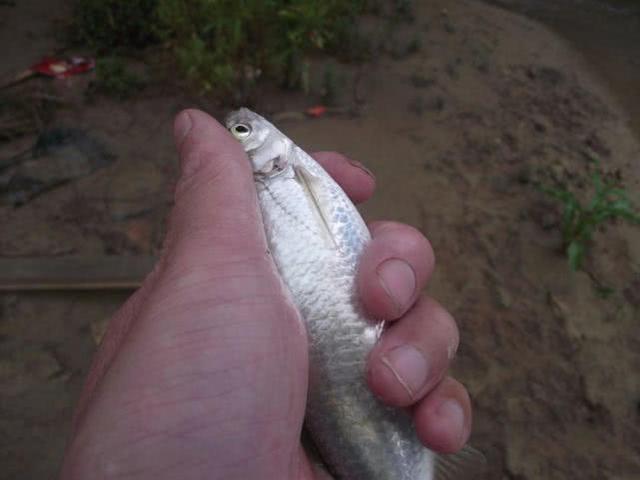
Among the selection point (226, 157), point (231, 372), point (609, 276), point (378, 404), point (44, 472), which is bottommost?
point (44, 472)

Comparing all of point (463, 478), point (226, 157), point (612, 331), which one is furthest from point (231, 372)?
point (612, 331)

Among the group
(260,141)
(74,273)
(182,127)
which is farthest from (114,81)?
(260,141)

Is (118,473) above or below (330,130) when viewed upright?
above

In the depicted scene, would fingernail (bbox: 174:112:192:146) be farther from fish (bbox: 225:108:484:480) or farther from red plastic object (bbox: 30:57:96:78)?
red plastic object (bbox: 30:57:96:78)

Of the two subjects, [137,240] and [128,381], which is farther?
[137,240]

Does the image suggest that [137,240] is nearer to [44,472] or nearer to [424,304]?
[44,472]

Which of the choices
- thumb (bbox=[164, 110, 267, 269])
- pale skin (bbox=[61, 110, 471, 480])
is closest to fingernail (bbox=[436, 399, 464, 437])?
pale skin (bbox=[61, 110, 471, 480])

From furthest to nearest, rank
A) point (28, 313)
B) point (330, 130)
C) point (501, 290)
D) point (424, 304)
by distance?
point (330, 130) → point (501, 290) → point (28, 313) → point (424, 304)
